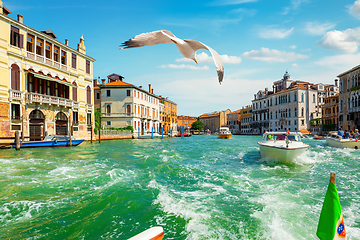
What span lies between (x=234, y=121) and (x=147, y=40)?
285ft

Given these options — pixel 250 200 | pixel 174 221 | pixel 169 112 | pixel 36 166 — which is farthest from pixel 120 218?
pixel 169 112

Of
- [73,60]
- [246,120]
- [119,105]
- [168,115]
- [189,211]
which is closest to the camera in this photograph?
[189,211]

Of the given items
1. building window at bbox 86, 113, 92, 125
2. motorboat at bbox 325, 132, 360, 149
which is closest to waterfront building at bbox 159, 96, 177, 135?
building window at bbox 86, 113, 92, 125

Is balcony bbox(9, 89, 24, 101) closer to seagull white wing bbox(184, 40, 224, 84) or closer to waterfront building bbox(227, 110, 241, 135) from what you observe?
seagull white wing bbox(184, 40, 224, 84)

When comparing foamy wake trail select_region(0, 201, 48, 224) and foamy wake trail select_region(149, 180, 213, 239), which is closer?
foamy wake trail select_region(149, 180, 213, 239)

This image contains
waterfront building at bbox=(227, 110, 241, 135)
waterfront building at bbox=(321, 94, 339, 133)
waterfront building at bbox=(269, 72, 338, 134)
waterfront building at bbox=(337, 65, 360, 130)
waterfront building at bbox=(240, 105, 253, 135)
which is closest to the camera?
waterfront building at bbox=(337, 65, 360, 130)

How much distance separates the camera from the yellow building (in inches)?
685

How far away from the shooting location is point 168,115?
6269 centimetres

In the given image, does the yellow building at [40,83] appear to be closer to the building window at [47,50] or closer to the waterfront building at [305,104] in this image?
the building window at [47,50]

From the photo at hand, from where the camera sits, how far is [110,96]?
3772 centimetres

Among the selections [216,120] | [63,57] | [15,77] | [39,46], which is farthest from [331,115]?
[216,120]

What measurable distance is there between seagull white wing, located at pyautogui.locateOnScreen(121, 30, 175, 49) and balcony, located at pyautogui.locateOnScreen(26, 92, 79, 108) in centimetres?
2024

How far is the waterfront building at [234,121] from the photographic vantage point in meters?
84.1

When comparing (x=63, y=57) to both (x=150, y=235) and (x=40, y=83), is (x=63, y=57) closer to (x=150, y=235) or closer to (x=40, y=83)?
(x=40, y=83)
